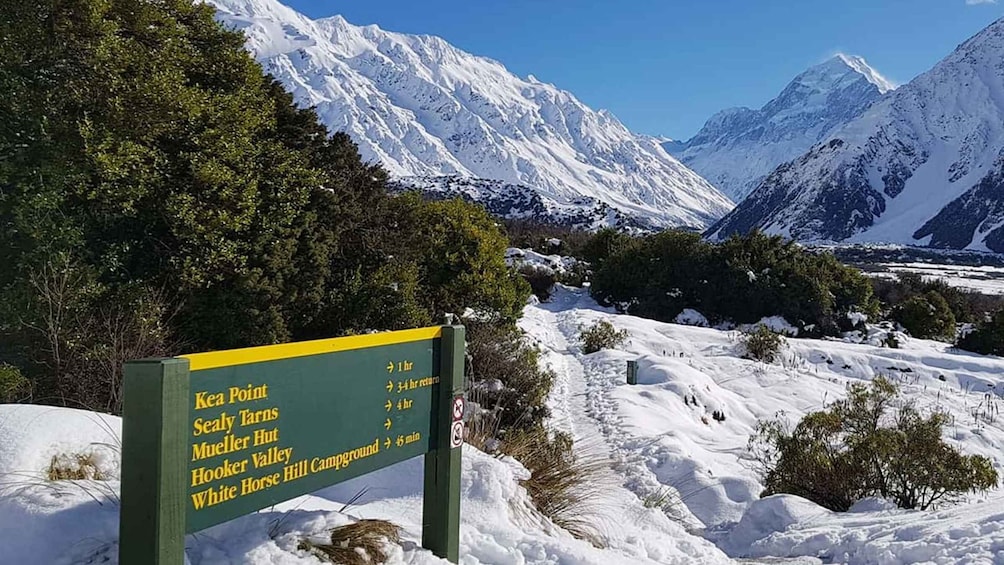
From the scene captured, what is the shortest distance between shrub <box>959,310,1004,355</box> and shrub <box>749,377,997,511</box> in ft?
65.3

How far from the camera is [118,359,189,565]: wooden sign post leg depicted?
2191mm

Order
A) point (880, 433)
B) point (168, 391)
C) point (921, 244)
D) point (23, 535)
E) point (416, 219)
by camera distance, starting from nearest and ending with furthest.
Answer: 1. point (168, 391)
2. point (23, 535)
3. point (880, 433)
4. point (416, 219)
5. point (921, 244)

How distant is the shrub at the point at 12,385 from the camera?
6.51 meters

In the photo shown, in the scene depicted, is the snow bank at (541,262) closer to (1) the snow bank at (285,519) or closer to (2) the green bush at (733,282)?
(2) the green bush at (733,282)

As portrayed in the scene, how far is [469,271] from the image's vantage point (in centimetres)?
1625

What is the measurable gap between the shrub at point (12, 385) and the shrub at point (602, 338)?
13.6 meters

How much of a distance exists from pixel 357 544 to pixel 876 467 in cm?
578

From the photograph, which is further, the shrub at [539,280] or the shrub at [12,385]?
the shrub at [539,280]

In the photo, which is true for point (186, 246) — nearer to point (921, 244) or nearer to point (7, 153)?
point (7, 153)

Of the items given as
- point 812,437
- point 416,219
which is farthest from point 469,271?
point 812,437

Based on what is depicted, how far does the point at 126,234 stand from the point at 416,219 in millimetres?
7676

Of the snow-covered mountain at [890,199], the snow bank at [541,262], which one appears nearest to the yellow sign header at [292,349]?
the snow bank at [541,262]

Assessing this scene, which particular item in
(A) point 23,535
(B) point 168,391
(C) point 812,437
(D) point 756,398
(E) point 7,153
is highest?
(E) point 7,153

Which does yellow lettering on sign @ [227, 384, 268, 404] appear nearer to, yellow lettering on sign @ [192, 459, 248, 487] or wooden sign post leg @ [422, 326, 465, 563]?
yellow lettering on sign @ [192, 459, 248, 487]
